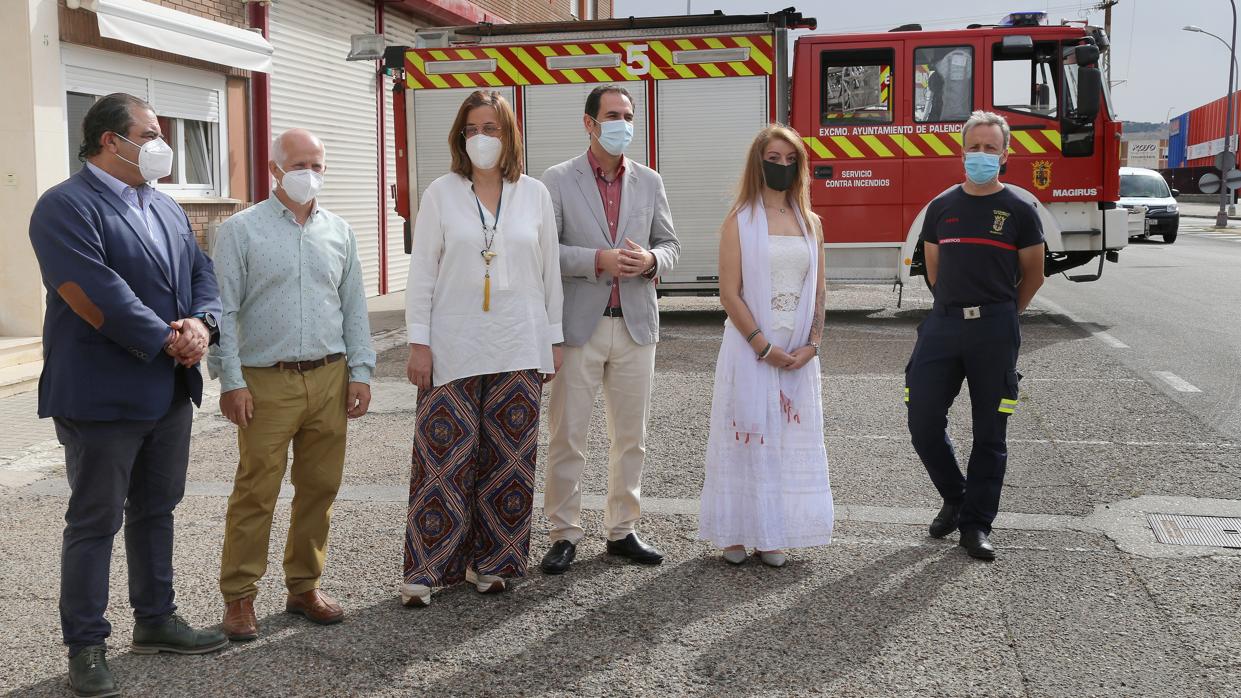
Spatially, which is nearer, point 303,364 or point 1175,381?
point 303,364

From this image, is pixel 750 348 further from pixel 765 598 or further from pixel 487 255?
pixel 487 255

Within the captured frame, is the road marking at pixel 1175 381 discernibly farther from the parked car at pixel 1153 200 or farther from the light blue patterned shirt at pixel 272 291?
the parked car at pixel 1153 200

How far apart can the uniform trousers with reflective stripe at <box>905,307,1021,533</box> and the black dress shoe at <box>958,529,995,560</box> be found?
0.04 metres

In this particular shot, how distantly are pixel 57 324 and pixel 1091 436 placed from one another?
6.00 m

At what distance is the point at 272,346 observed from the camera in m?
4.20

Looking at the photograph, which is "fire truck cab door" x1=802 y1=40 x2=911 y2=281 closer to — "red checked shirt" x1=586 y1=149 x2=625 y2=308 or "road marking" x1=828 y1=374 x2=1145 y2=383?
"road marking" x1=828 y1=374 x2=1145 y2=383

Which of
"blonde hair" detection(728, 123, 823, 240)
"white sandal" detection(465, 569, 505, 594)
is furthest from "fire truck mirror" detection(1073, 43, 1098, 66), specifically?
"white sandal" detection(465, 569, 505, 594)

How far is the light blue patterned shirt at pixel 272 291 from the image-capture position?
4.13 m

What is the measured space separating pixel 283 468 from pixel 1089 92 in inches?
399

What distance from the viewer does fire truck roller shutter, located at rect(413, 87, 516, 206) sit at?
12750mm

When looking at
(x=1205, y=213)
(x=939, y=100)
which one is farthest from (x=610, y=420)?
(x=1205, y=213)

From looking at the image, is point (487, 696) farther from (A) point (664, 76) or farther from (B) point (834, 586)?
(A) point (664, 76)

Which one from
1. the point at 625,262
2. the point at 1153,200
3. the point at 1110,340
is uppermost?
the point at 1153,200

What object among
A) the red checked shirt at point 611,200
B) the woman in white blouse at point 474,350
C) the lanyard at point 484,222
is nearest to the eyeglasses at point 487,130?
the woman in white blouse at point 474,350
